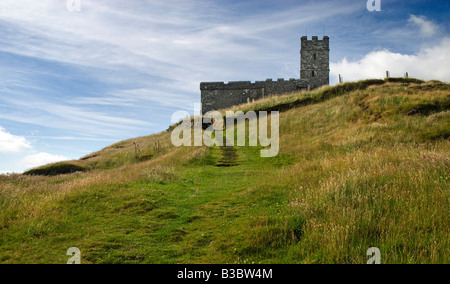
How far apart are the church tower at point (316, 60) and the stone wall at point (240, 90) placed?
3897 mm

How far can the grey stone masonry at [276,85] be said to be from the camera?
53.8 meters

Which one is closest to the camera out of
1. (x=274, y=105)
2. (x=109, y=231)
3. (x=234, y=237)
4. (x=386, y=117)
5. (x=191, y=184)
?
(x=234, y=237)

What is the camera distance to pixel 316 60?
56750 mm

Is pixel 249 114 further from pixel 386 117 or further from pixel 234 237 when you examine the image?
pixel 234 237

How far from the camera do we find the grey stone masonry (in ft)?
176

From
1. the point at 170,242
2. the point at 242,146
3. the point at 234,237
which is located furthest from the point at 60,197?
the point at 242,146

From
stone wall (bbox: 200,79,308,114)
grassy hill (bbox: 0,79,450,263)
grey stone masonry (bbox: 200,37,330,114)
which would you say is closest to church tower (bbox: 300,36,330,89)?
grey stone masonry (bbox: 200,37,330,114)

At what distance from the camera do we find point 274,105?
1537 inches

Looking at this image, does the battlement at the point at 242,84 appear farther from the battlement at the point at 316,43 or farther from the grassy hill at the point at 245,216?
the grassy hill at the point at 245,216

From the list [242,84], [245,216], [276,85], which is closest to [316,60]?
[276,85]
